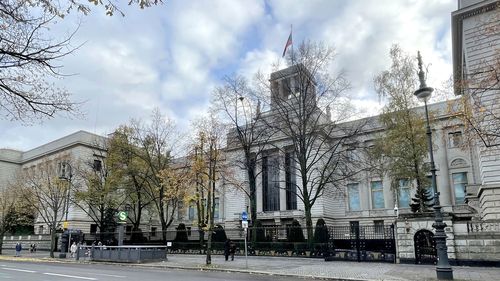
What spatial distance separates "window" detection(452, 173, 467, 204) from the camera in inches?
1921

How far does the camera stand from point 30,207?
50.5 m

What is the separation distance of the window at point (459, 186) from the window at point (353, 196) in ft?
40.0

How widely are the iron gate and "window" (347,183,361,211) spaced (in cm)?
2865

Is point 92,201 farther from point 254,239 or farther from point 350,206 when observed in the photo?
point 350,206

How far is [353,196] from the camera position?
56250mm

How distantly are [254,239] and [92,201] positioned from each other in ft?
80.0

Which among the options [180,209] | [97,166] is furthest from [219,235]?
[97,166]

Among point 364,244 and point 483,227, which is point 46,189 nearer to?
point 364,244

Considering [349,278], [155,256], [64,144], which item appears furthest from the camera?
[64,144]

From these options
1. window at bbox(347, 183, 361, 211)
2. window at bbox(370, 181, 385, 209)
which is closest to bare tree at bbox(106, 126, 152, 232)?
window at bbox(347, 183, 361, 211)

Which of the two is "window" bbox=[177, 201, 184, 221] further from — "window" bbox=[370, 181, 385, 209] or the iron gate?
"window" bbox=[370, 181, 385, 209]

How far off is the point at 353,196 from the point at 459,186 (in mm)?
13340

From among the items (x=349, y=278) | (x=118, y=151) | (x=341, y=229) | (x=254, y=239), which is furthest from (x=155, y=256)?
(x=118, y=151)

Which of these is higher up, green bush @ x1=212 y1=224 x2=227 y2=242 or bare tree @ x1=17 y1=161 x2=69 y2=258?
bare tree @ x1=17 y1=161 x2=69 y2=258
